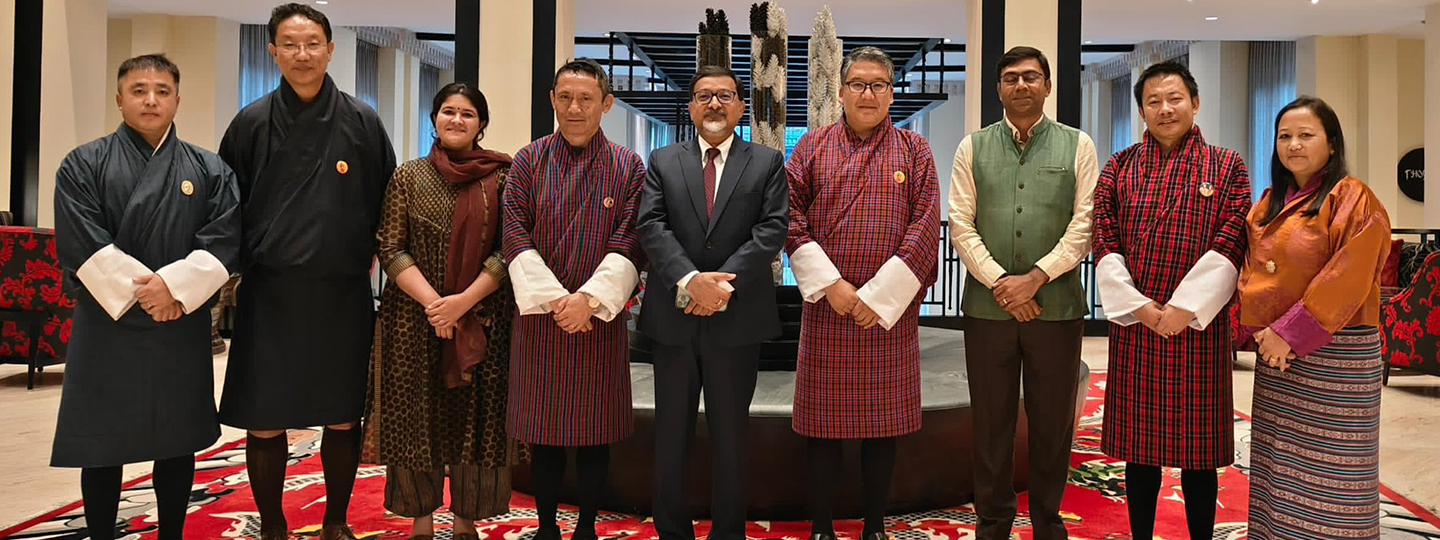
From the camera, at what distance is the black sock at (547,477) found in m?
2.61

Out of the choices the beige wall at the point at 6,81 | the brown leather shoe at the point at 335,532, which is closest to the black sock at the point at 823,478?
the brown leather shoe at the point at 335,532

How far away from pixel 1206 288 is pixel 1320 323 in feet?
0.80

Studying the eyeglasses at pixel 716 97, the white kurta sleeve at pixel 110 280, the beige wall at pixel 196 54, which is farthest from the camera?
the beige wall at pixel 196 54

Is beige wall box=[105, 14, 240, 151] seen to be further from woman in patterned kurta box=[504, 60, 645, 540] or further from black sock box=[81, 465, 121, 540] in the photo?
woman in patterned kurta box=[504, 60, 645, 540]

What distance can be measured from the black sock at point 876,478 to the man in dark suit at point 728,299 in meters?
0.36

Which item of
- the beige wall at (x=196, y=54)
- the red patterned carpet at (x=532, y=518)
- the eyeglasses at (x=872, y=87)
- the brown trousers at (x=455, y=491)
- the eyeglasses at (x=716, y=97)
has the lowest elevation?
the red patterned carpet at (x=532, y=518)

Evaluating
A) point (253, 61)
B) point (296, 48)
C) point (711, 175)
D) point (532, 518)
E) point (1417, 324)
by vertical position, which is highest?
point (253, 61)

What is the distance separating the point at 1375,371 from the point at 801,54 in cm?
848

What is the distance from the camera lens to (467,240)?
8.34 ft

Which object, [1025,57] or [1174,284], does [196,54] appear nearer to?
[1025,57]

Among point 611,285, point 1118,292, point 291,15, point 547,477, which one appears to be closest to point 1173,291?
point 1118,292

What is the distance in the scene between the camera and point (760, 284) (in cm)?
255

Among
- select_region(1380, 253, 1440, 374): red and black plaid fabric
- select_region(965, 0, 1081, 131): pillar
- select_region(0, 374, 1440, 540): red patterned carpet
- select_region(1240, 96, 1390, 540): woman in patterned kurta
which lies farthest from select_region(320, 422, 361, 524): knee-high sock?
select_region(1380, 253, 1440, 374): red and black plaid fabric

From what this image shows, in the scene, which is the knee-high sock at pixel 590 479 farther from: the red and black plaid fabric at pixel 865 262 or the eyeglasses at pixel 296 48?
the eyeglasses at pixel 296 48
